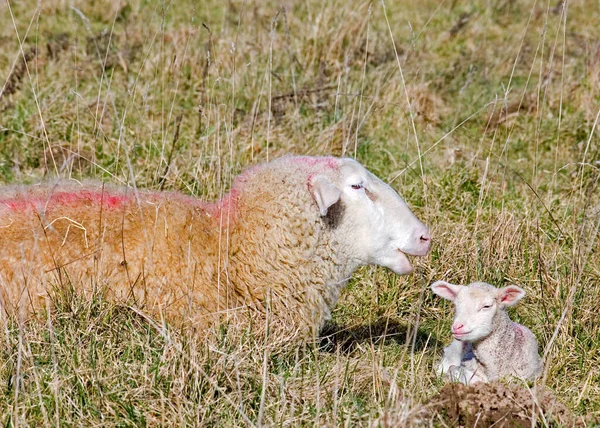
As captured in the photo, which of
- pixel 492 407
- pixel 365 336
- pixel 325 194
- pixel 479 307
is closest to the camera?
pixel 492 407

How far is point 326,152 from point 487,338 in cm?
220

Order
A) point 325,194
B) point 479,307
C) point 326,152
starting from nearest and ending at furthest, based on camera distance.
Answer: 1. point 325,194
2. point 479,307
3. point 326,152

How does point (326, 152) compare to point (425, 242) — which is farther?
point (326, 152)

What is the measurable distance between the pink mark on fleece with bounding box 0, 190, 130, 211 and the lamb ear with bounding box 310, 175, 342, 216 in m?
0.84

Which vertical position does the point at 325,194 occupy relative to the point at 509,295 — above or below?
above

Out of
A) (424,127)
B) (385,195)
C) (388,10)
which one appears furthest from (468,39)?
(385,195)

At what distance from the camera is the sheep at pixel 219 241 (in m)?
3.99

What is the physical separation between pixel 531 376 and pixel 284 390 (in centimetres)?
129

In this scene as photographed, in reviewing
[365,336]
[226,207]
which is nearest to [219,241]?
[226,207]

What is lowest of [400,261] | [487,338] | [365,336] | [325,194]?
[365,336]

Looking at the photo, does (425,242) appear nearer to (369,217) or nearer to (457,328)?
(369,217)

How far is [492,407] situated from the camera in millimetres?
3543

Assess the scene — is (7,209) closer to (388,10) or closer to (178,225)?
(178,225)

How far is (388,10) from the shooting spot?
8.95 meters
